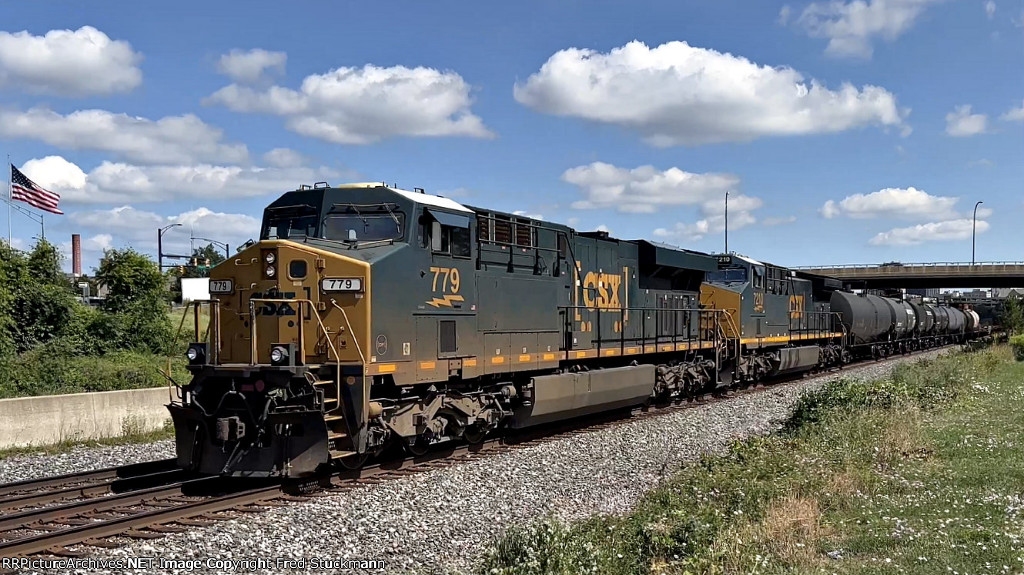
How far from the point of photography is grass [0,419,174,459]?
11828 millimetres

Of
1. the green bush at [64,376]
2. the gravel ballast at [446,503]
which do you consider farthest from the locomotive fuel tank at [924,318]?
the green bush at [64,376]

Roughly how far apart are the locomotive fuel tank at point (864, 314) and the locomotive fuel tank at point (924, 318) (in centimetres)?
601

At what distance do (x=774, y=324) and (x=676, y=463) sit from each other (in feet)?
43.7

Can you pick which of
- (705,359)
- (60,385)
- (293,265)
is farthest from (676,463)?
(60,385)

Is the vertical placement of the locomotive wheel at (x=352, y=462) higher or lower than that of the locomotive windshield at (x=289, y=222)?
lower

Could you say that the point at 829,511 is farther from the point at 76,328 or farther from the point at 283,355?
the point at 76,328

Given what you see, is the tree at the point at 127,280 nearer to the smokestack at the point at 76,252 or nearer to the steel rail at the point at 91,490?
the steel rail at the point at 91,490

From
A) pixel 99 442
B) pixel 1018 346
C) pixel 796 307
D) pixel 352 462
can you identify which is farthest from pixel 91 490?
pixel 1018 346

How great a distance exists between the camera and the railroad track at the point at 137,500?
7086 millimetres

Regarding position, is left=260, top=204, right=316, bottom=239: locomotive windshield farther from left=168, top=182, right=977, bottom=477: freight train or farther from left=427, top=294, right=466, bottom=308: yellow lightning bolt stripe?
left=427, top=294, right=466, bottom=308: yellow lightning bolt stripe

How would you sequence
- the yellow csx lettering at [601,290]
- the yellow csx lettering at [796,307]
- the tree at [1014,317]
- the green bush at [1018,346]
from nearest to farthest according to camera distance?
the yellow csx lettering at [601,290], the yellow csx lettering at [796,307], the green bush at [1018,346], the tree at [1014,317]

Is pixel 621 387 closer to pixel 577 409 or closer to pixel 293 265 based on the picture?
pixel 577 409

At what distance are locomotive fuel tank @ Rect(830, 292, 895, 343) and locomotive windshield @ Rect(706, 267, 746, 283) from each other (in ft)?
34.6

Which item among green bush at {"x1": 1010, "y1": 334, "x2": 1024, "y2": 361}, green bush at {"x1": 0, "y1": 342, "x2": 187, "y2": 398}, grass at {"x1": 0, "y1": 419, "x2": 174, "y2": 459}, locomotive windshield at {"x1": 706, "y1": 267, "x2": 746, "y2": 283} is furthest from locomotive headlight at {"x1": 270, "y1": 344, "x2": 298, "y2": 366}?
green bush at {"x1": 1010, "y1": 334, "x2": 1024, "y2": 361}
